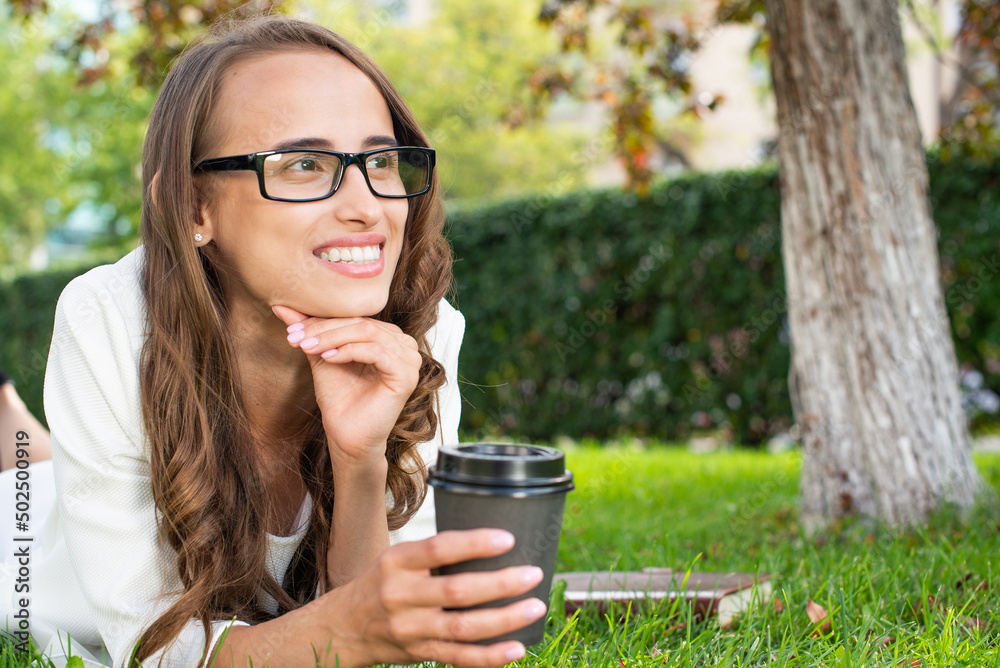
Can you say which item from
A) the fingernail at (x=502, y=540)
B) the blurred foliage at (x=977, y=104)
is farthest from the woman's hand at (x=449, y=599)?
the blurred foliage at (x=977, y=104)

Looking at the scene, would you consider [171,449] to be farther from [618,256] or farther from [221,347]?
[618,256]

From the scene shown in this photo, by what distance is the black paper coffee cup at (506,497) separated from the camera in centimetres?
115

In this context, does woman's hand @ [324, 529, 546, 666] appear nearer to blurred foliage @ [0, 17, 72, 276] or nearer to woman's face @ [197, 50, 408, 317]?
woman's face @ [197, 50, 408, 317]

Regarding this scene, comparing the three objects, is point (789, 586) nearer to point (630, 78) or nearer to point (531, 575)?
point (531, 575)

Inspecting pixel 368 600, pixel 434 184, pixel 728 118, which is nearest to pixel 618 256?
pixel 434 184

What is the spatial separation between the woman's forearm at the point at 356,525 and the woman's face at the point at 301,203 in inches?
15.0

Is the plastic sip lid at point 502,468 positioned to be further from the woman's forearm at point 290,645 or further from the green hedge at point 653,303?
the green hedge at point 653,303

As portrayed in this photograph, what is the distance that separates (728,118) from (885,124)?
21.5 m

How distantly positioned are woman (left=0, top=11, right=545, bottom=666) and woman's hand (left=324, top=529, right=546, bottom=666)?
0.73 feet

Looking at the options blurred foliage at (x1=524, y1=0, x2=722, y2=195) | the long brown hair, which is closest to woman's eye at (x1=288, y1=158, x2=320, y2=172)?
the long brown hair

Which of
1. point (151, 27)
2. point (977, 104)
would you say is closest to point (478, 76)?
point (151, 27)

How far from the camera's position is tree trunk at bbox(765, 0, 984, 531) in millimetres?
3469

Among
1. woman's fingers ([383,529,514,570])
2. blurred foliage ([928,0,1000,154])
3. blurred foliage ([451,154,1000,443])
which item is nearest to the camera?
woman's fingers ([383,529,514,570])

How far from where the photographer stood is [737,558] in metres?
3.05
